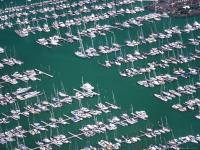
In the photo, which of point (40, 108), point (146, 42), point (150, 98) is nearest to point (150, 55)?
point (146, 42)

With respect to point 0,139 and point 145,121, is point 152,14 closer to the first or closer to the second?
point 145,121

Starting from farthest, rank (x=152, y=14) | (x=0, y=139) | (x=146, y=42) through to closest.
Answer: (x=152, y=14)
(x=146, y=42)
(x=0, y=139)

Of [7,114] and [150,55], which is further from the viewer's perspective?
[150,55]

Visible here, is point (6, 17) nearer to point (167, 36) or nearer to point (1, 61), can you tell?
point (1, 61)

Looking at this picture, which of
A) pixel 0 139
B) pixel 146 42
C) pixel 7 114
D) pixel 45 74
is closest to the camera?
pixel 0 139

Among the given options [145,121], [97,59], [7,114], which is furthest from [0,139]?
[97,59]

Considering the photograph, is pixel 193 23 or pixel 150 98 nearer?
pixel 150 98
